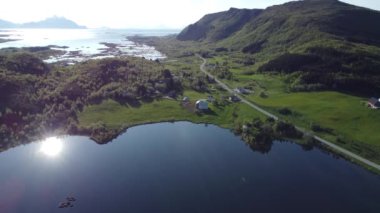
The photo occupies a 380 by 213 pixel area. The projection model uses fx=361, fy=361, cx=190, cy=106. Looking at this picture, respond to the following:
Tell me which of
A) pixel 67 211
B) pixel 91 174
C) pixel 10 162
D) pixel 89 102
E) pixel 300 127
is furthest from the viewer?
pixel 89 102

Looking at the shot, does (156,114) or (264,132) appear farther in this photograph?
(156,114)

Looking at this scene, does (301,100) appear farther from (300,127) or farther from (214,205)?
(214,205)

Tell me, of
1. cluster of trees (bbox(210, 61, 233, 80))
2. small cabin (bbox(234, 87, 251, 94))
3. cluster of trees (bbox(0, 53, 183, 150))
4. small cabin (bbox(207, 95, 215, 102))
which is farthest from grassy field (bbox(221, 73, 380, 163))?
cluster of trees (bbox(0, 53, 183, 150))

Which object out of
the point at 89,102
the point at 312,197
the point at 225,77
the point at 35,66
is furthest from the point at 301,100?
the point at 35,66

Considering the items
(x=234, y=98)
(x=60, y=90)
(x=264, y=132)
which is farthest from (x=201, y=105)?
(x=60, y=90)

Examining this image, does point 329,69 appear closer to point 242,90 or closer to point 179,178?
point 242,90

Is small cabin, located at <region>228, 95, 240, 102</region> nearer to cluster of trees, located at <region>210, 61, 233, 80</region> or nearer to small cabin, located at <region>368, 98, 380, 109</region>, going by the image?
cluster of trees, located at <region>210, 61, 233, 80</region>
